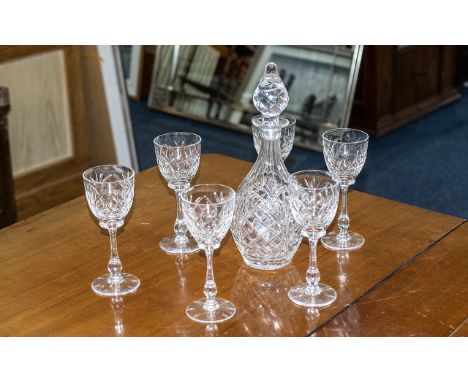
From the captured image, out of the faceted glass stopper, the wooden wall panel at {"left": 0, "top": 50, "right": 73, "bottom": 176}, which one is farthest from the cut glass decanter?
the wooden wall panel at {"left": 0, "top": 50, "right": 73, "bottom": 176}

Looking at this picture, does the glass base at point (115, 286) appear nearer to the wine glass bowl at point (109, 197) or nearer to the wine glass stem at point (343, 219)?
the wine glass bowl at point (109, 197)

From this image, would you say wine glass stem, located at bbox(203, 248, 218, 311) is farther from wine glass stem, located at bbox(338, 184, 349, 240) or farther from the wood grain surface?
wine glass stem, located at bbox(338, 184, 349, 240)

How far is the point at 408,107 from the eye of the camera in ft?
16.6

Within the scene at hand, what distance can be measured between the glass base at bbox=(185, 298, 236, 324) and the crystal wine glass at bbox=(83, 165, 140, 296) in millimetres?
154

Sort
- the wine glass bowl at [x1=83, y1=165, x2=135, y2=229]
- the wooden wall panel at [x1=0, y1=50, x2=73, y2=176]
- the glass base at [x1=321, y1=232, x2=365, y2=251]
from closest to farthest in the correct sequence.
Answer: the wine glass bowl at [x1=83, y1=165, x2=135, y2=229], the glass base at [x1=321, y1=232, x2=365, y2=251], the wooden wall panel at [x1=0, y1=50, x2=73, y2=176]

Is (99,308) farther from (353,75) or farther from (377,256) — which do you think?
(353,75)

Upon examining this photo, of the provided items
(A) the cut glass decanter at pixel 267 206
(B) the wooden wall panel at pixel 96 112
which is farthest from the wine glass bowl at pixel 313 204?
(B) the wooden wall panel at pixel 96 112

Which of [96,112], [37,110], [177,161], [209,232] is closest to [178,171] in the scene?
[177,161]

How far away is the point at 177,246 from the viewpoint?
1.97 meters

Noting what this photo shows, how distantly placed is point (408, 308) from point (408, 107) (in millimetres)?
3522

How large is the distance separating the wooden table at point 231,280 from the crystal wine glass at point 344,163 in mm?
37

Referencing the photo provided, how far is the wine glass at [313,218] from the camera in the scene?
5.48 feet

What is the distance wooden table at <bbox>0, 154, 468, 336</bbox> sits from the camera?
165cm
